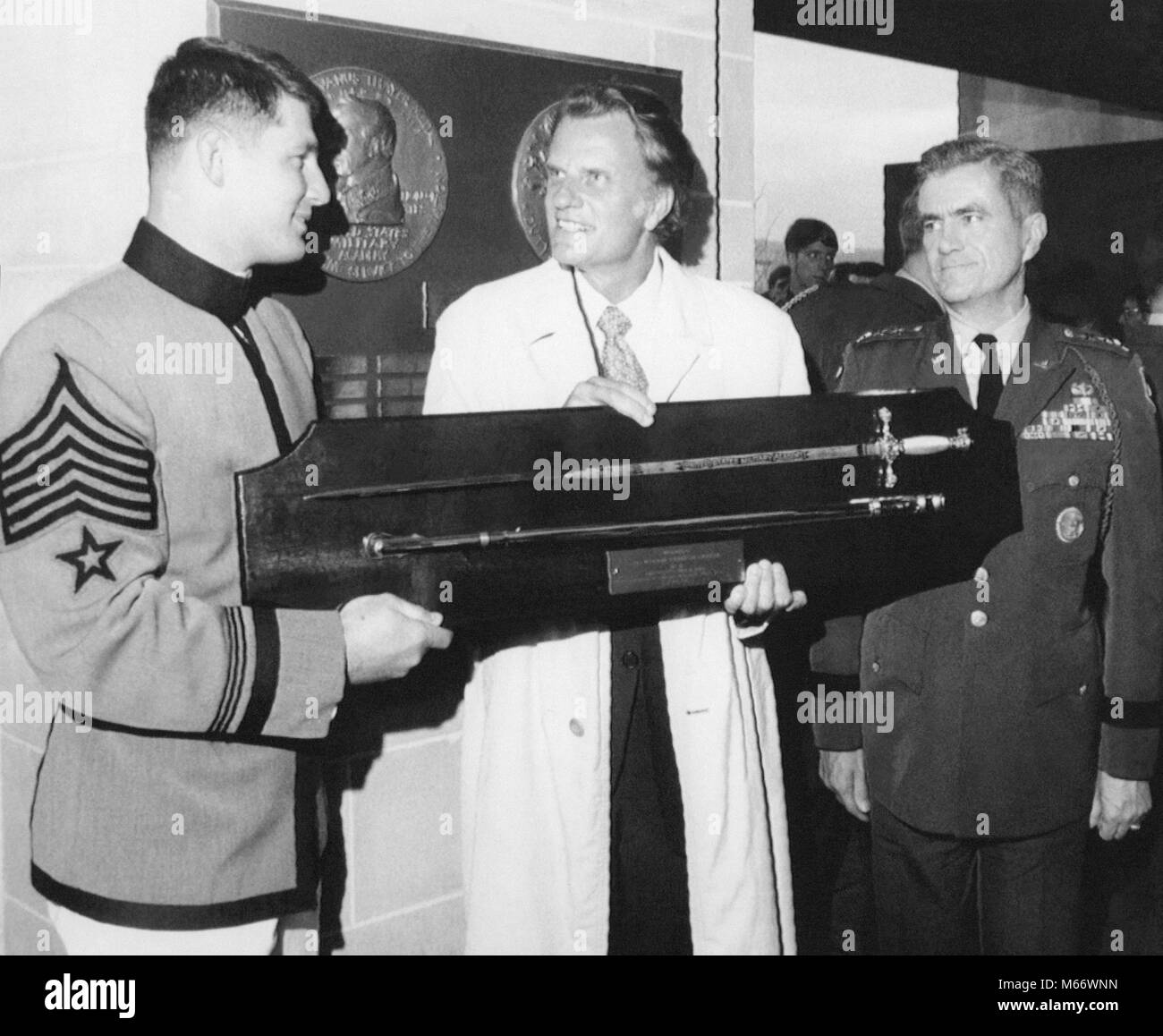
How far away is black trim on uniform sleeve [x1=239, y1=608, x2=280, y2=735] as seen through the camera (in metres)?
1.86

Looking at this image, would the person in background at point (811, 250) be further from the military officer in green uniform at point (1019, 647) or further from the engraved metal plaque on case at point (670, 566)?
the engraved metal plaque on case at point (670, 566)

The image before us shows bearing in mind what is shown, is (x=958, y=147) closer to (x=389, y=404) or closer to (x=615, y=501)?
(x=615, y=501)

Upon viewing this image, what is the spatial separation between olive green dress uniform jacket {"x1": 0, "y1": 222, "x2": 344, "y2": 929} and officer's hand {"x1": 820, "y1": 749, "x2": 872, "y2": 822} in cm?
118

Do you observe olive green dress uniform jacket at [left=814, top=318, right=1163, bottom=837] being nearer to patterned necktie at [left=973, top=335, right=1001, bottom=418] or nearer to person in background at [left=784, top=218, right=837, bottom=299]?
patterned necktie at [left=973, top=335, right=1001, bottom=418]

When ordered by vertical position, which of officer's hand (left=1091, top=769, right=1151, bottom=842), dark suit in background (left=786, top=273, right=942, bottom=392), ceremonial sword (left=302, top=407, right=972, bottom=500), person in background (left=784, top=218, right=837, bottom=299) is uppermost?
person in background (left=784, top=218, right=837, bottom=299)

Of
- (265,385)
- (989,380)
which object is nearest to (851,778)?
(989,380)

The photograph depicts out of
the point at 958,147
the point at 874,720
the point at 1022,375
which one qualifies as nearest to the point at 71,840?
the point at 874,720

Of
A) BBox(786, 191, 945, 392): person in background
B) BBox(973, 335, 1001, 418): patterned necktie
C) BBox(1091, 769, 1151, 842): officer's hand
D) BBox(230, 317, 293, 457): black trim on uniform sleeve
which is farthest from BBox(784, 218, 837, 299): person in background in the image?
BBox(230, 317, 293, 457): black trim on uniform sleeve

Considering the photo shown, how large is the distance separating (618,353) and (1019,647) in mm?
1021

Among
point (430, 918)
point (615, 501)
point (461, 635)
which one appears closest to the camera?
point (615, 501)

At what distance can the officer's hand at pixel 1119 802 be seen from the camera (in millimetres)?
2521

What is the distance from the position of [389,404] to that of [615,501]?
73cm

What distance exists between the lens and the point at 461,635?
2387mm

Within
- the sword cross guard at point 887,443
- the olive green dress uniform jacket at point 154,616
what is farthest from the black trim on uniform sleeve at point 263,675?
the sword cross guard at point 887,443
